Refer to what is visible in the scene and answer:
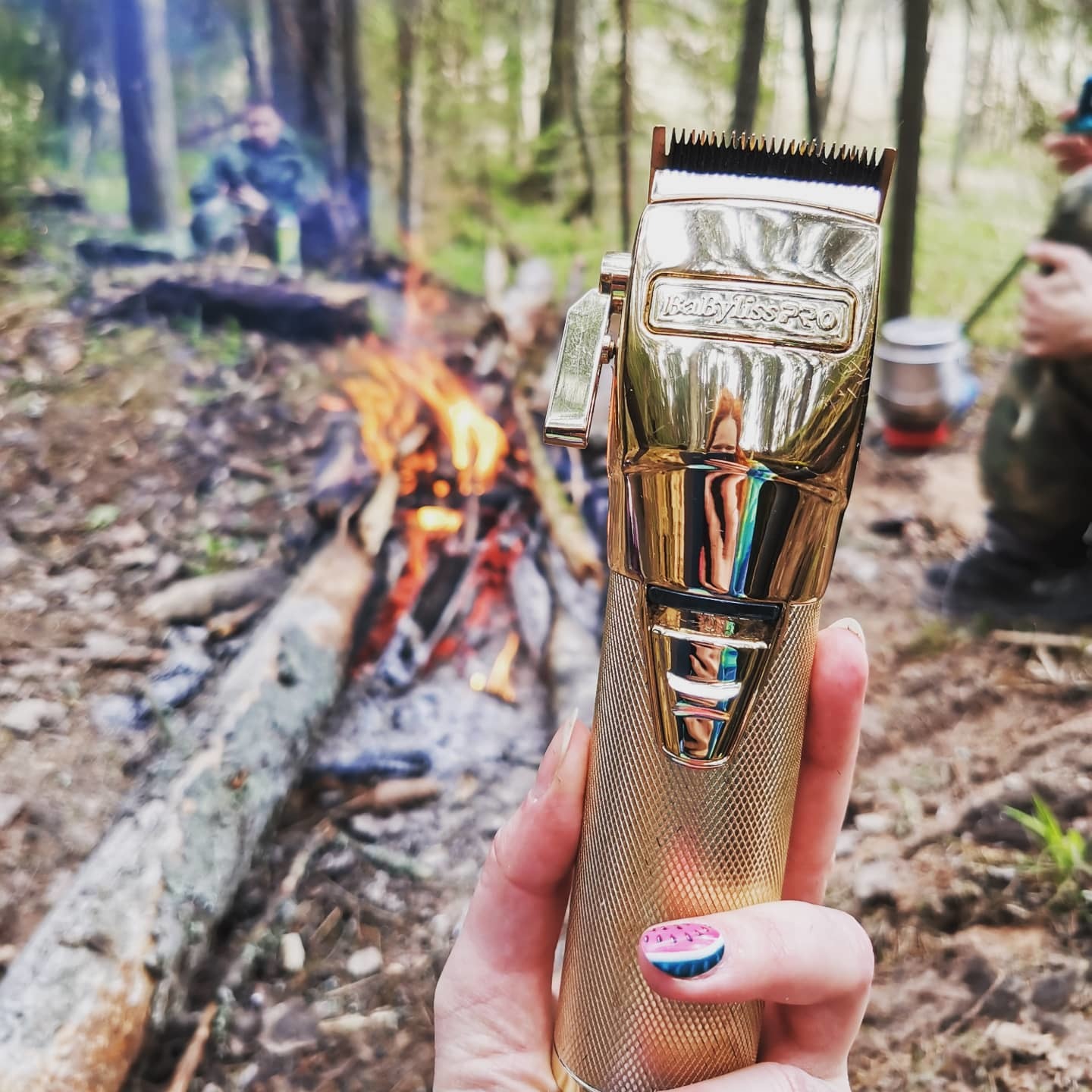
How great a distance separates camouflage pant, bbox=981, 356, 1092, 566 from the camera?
1723 millimetres

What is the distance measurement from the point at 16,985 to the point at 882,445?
7.68 feet

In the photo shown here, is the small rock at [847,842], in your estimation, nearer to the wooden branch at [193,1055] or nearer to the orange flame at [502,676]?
the orange flame at [502,676]

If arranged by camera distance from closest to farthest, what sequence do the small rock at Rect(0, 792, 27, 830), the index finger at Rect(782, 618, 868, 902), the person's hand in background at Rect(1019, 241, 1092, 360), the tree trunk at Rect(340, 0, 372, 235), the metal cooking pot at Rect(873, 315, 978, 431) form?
the index finger at Rect(782, 618, 868, 902), the small rock at Rect(0, 792, 27, 830), the person's hand in background at Rect(1019, 241, 1092, 360), the tree trunk at Rect(340, 0, 372, 235), the metal cooking pot at Rect(873, 315, 978, 431)

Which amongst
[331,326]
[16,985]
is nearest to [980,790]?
[16,985]

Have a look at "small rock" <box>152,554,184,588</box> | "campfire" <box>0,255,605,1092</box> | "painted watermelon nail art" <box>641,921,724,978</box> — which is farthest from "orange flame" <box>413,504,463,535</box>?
"painted watermelon nail art" <box>641,921,724,978</box>

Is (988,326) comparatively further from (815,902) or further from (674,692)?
(674,692)

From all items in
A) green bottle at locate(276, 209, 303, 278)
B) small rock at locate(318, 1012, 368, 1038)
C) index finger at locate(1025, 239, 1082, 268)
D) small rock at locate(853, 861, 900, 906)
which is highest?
index finger at locate(1025, 239, 1082, 268)

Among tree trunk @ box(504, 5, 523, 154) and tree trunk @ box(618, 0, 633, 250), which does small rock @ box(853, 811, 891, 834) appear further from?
tree trunk @ box(504, 5, 523, 154)

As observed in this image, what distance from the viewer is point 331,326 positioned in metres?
2.08

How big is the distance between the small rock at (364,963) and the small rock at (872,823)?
2.29 ft

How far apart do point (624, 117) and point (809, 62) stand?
445 mm

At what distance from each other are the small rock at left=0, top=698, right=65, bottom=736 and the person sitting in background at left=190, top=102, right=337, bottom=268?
1.01 meters

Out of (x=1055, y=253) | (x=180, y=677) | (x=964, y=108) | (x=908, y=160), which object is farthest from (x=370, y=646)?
(x=964, y=108)

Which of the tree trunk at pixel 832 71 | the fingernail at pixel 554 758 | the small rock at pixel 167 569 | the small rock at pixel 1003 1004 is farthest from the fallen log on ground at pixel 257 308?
the small rock at pixel 1003 1004
